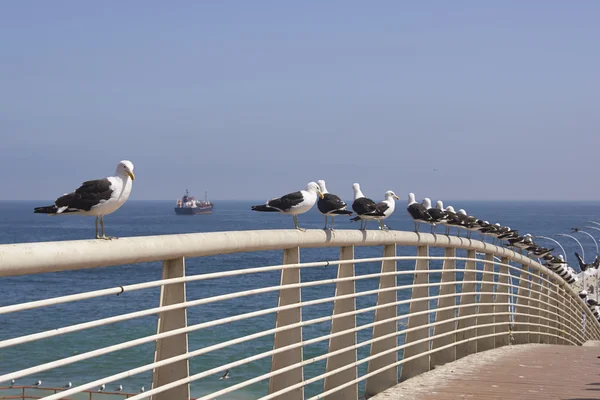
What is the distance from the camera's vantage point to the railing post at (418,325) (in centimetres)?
719

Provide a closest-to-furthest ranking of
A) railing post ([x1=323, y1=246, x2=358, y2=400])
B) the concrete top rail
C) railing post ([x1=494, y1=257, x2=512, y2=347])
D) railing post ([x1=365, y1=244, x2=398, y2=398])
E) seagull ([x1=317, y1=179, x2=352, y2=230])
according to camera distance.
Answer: the concrete top rail < railing post ([x1=323, y1=246, x2=358, y2=400]) < railing post ([x1=365, y1=244, x2=398, y2=398]) < seagull ([x1=317, y1=179, x2=352, y2=230]) < railing post ([x1=494, y1=257, x2=512, y2=347])

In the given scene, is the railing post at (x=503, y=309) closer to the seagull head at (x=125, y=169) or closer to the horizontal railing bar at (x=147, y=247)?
the horizontal railing bar at (x=147, y=247)

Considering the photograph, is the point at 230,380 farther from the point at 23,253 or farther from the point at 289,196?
the point at 23,253

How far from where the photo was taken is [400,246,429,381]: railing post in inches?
283

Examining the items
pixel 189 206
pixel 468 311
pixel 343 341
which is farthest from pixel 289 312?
pixel 189 206

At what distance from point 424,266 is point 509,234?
11147 millimetres

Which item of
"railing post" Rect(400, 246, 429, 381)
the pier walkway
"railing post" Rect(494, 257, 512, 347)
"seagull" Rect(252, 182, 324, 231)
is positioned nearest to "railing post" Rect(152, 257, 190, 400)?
the pier walkway

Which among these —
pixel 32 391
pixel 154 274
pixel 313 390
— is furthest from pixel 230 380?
pixel 154 274

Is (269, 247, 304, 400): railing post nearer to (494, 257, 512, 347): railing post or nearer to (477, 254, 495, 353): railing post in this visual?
(477, 254, 495, 353): railing post

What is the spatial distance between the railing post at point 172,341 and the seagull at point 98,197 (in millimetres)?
1070

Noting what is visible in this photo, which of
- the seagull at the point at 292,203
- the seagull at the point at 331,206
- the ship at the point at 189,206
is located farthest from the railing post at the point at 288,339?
the ship at the point at 189,206

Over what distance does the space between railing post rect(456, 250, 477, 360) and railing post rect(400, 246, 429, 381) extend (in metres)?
1.37

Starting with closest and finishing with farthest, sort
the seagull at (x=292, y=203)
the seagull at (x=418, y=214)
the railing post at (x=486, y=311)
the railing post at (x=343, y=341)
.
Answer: the railing post at (x=343, y=341) → the seagull at (x=292, y=203) → the railing post at (x=486, y=311) → the seagull at (x=418, y=214)

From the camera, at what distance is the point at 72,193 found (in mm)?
4973
